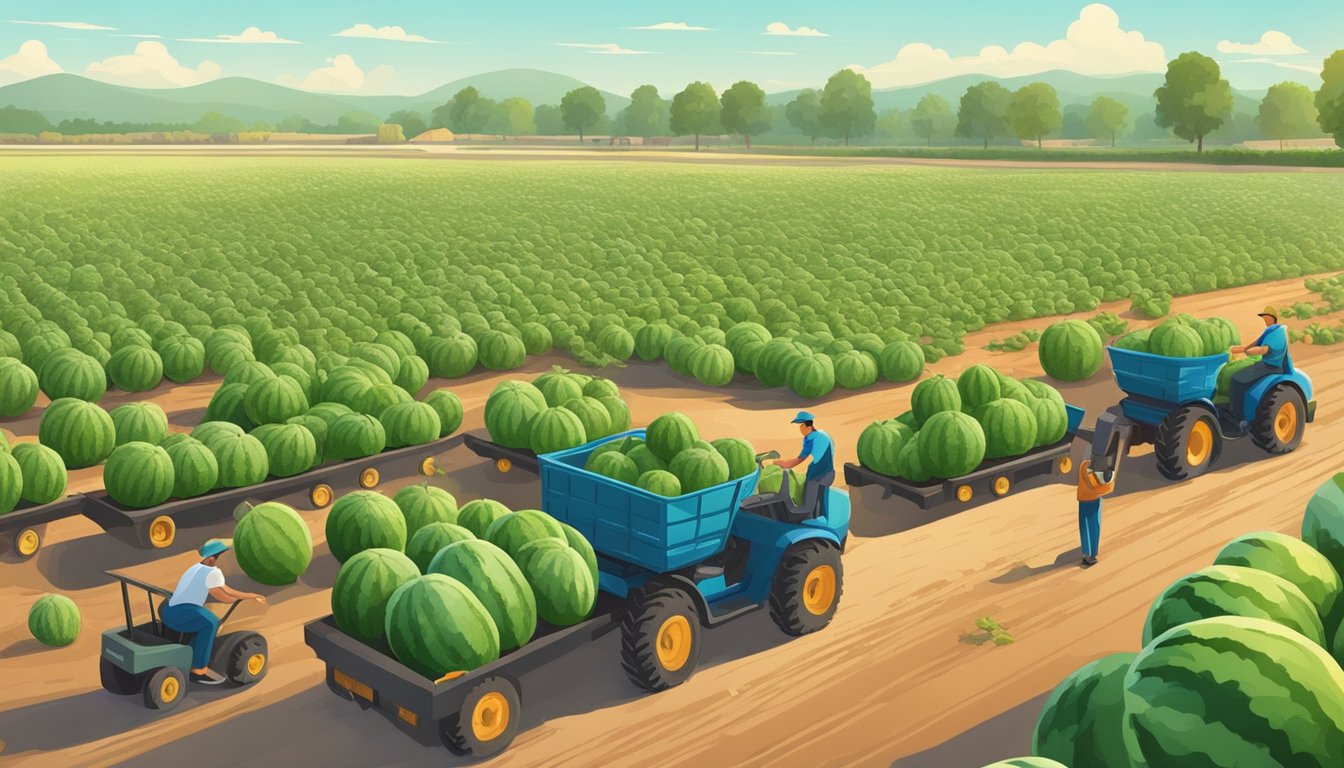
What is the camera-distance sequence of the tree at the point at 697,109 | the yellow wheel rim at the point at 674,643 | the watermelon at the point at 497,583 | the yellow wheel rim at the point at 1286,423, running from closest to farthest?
the watermelon at the point at 497,583, the yellow wheel rim at the point at 674,643, the yellow wheel rim at the point at 1286,423, the tree at the point at 697,109

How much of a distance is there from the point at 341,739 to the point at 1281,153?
99578 mm

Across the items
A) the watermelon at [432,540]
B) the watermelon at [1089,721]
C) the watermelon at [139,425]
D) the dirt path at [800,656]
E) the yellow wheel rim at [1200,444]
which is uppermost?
the watermelon at [1089,721]

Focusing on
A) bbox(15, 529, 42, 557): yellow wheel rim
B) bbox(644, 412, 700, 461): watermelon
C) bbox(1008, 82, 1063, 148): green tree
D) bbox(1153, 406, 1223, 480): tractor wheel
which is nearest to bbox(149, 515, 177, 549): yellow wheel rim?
bbox(15, 529, 42, 557): yellow wheel rim

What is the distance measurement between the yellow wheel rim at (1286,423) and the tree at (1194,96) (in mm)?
123667

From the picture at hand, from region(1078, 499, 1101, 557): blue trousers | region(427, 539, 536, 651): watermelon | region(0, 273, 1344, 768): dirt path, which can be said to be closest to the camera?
region(427, 539, 536, 651): watermelon

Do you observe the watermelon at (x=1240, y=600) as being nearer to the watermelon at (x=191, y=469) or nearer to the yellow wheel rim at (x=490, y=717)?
the yellow wheel rim at (x=490, y=717)

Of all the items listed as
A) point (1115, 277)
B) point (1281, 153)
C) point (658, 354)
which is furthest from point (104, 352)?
point (1281, 153)

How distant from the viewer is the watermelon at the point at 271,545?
35.0 ft

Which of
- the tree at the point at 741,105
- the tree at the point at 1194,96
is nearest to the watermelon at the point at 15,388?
the tree at the point at 1194,96

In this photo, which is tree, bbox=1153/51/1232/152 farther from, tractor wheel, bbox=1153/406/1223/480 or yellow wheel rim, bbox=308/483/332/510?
yellow wheel rim, bbox=308/483/332/510

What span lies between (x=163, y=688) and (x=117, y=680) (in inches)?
17.6

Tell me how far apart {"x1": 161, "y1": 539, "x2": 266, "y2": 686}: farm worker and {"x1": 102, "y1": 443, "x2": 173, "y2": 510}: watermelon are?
3238mm

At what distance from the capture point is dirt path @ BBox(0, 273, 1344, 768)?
8250 mm

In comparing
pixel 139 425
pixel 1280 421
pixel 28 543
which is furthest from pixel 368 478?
pixel 1280 421
